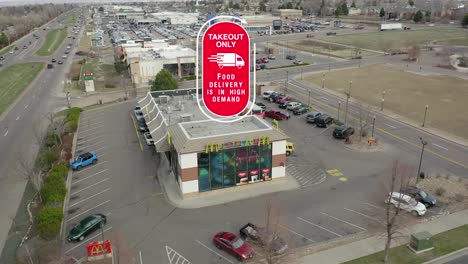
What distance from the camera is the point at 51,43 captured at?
120m

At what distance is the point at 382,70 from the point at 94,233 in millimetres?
64800

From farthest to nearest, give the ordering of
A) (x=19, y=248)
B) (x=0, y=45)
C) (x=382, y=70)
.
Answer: (x=0, y=45), (x=382, y=70), (x=19, y=248)

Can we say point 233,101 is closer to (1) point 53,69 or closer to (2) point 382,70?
(2) point 382,70

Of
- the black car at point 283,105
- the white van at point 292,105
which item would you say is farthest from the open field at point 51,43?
the white van at point 292,105

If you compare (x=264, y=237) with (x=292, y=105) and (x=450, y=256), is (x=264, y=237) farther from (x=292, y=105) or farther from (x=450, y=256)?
(x=292, y=105)

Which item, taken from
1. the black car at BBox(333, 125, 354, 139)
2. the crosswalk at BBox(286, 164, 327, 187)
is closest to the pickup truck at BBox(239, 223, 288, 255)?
the crosswalk at BBox(286, 164, 327, 187)

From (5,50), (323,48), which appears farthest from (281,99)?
(5,50)

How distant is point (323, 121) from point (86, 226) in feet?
93.7

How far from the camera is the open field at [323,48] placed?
89.8 metres

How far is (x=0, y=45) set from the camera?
373 feet

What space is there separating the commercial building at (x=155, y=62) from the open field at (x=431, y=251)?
54.4 metres

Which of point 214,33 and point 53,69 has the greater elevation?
point 214,33

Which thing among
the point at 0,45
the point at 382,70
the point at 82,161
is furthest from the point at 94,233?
the point at 0,45

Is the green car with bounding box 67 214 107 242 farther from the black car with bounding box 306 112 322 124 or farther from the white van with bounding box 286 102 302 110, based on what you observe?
the white van with bounding box 286 102 302 110
